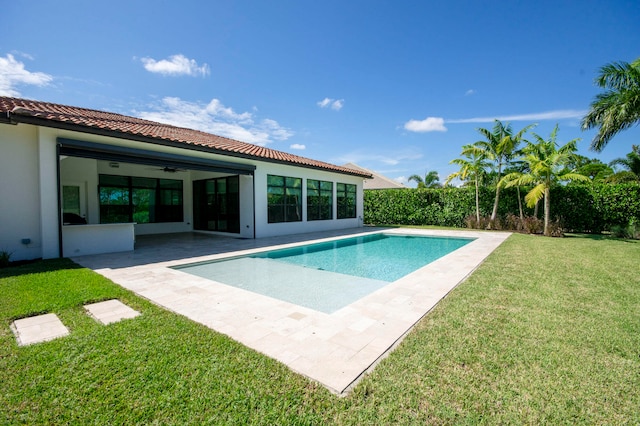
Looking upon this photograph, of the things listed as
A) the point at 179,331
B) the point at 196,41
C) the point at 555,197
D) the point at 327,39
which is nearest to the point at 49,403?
the point at 179,331

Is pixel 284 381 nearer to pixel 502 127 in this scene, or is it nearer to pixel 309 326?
pixel 309 326

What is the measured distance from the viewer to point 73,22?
11.2m

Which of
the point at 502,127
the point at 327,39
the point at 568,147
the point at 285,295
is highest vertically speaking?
the point at 327,39

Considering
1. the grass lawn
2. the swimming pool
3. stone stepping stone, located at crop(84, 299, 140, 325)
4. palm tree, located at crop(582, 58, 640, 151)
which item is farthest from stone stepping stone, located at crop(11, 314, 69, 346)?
palm tree, located at crop(582, 58, 640, 151)

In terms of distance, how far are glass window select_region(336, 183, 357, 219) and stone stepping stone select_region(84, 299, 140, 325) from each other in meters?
15.8

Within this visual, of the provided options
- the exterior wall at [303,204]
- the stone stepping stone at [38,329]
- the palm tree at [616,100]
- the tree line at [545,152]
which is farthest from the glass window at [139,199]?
the palm tree at [616,100]

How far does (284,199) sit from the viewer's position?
15773 millimetres

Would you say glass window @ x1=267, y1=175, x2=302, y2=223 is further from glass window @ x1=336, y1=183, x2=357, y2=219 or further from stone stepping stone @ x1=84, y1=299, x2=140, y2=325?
stone stepping stone @ x1=84, y1=299, x2=140, y2=325

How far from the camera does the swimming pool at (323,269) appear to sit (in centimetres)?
630

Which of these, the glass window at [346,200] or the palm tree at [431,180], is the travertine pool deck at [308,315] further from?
the palm tree at [431,180]

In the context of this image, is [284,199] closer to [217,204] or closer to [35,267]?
[217,204]

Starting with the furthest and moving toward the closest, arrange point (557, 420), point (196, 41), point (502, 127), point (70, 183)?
point (502, 127) < point (196, 41) < point (70, 183) < point (557, 420)

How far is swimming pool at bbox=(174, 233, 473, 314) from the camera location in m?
6.30

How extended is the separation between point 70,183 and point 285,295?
12.7 metres
